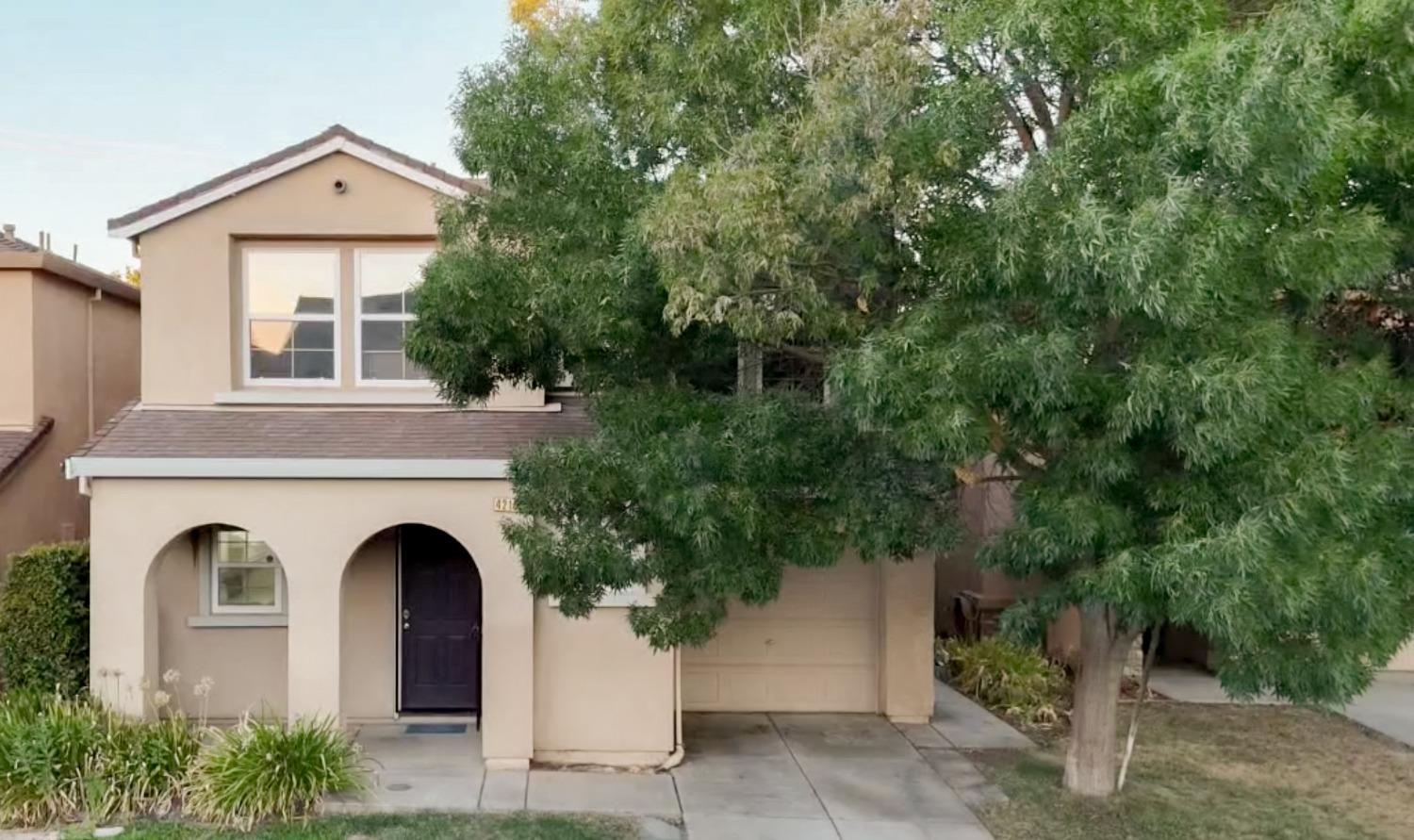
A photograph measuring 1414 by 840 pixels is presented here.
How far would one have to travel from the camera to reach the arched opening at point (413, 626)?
11.3 metres

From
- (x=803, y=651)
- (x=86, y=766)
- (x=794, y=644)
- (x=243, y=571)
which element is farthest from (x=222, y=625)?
(x=803, y=651)

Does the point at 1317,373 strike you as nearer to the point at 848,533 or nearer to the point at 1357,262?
the point at 1357,262

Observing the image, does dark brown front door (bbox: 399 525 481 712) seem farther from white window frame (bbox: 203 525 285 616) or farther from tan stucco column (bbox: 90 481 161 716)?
tan stucco column (bbox: 90 481 161 716)

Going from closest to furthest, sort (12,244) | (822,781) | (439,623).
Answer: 1. (822,781)
2. (439,623)
3. (12,244)

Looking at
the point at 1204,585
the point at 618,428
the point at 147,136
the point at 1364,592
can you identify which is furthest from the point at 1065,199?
the point at 147,136

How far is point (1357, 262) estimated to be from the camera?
5484 millimetres

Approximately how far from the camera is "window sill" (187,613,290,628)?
11.1 metres

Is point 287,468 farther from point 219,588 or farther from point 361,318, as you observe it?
point 219,588

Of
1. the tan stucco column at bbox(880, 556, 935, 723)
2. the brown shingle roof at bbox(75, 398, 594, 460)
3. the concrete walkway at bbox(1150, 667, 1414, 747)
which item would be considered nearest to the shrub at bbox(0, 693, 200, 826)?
the brown shingle roof at bbox(75, 398, 594, 460)

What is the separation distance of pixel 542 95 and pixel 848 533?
401 centimetres

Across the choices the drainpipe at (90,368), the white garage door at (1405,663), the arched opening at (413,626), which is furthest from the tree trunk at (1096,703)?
the drainpipe at (90,368)

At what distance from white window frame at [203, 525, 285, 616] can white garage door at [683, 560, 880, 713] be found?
4.97 metres

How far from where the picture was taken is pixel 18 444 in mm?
11703

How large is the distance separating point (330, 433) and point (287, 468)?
2.03 feet
